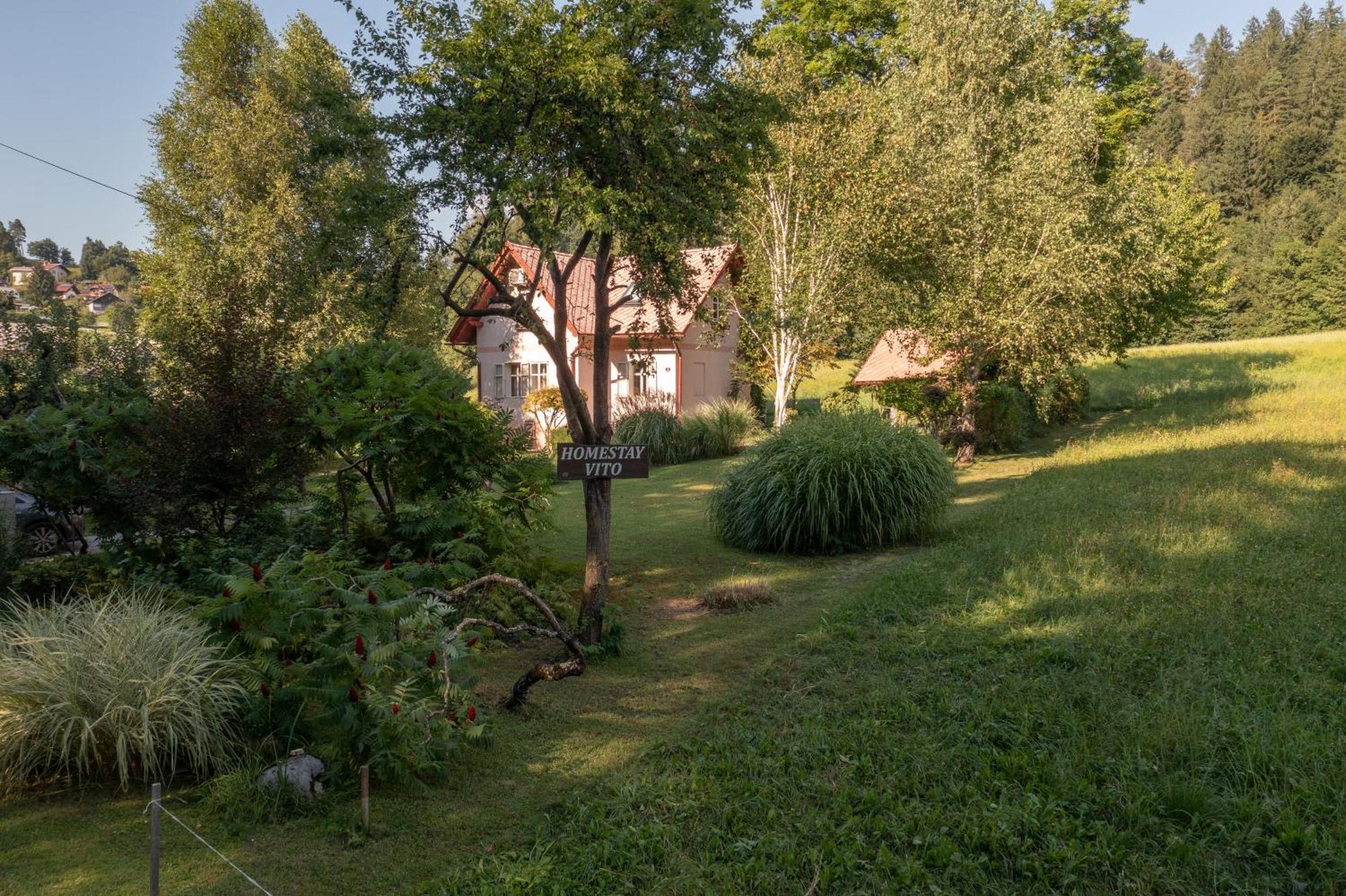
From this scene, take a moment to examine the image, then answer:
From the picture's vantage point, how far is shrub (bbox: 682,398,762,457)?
2119cm

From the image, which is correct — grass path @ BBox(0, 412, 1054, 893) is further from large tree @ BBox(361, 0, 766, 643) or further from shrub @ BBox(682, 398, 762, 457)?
shrub @ BBox(682, 398, 762, 457)

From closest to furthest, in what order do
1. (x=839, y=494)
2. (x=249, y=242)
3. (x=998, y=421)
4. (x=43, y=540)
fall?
(x=43, y=540), (x=839, y=494), (x=998, y=421), (x=249, y=242)

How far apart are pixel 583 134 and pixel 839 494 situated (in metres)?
5.29

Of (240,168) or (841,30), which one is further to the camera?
(841,30)

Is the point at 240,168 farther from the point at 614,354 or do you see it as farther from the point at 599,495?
the point at 599,495

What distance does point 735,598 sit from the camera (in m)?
8.09

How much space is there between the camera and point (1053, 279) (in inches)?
664

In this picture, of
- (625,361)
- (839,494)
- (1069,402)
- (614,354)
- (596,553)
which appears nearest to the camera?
(596,553)

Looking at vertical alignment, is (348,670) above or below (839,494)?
below

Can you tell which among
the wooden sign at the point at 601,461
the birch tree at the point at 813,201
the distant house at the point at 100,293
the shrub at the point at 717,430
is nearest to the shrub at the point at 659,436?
the shrub at the point at 717,430

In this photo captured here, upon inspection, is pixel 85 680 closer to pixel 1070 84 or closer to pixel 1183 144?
pixel 1070 84

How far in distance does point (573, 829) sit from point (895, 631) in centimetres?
345

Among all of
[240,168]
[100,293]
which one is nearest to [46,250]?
[100,293]

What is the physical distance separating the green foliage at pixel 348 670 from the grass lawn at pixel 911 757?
30cm
